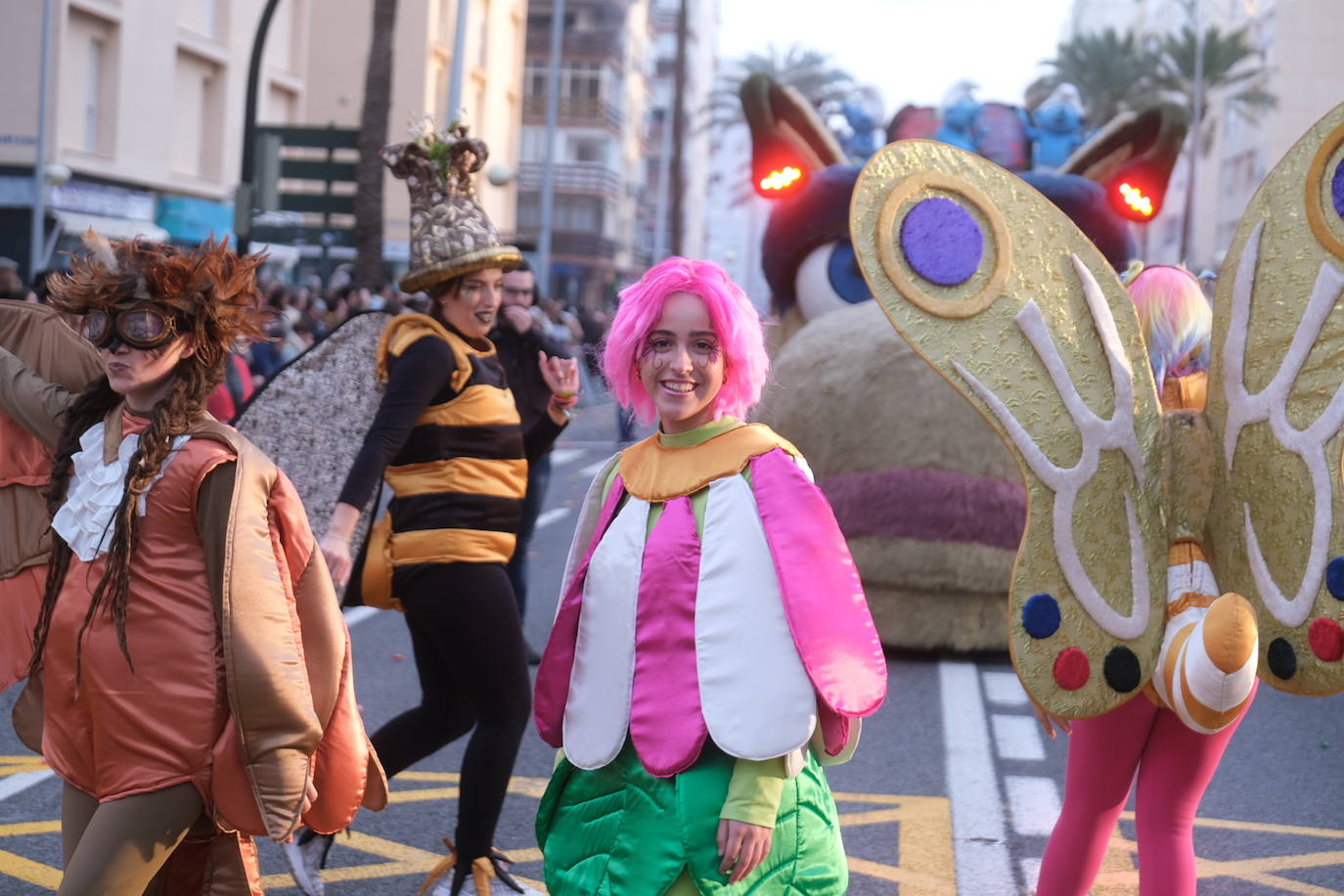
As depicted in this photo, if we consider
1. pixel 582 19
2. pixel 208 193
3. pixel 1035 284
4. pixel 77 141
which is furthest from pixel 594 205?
pixel 1035 284

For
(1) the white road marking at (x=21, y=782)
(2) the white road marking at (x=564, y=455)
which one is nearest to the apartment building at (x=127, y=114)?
(2) the white road marking at (x=564, y=455)

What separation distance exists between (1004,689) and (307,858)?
155 inches

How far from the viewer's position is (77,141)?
31.1 metres

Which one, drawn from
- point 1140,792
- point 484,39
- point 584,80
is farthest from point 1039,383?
point 584,80

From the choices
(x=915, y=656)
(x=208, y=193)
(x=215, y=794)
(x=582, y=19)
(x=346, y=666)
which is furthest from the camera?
(x=582, y=19)

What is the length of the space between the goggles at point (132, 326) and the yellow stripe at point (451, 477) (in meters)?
1.39

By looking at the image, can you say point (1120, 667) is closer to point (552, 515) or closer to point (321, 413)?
point (321, 413)

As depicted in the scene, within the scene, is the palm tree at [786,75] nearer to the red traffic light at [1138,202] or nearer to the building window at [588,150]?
the building window at [588,150]

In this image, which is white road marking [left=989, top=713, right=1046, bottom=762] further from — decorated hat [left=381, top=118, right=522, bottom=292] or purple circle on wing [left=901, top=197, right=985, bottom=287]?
purple circle on wing [left=901, top=197, right=985, bottom=287]

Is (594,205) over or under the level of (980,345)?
over

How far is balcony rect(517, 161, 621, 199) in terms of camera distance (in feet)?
237

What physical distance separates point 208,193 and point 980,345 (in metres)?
34.1

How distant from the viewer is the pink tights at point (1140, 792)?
3.73m

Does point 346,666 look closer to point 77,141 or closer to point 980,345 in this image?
point 980,345
